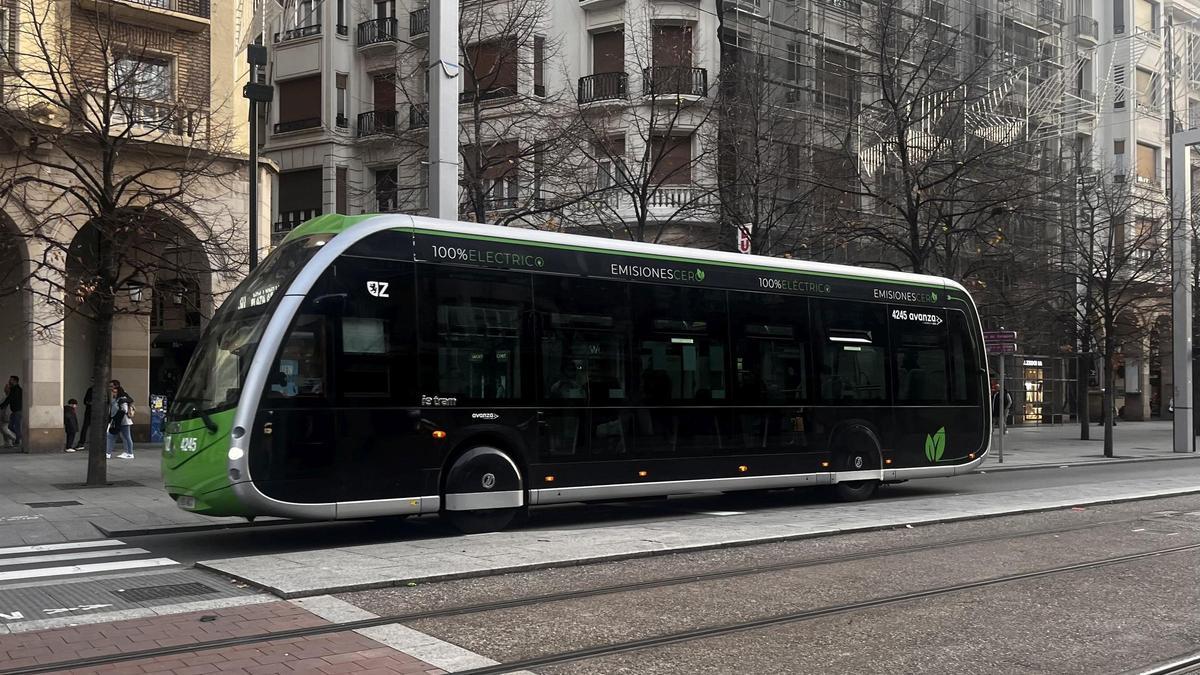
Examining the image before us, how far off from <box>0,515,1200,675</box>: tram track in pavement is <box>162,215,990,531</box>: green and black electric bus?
311cm

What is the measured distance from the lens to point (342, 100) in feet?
125

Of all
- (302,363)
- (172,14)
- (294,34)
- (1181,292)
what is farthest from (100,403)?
(1181,292)

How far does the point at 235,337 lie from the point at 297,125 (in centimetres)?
2954

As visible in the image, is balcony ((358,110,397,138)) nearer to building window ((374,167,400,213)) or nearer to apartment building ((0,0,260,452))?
building window ((374,167,400,213))

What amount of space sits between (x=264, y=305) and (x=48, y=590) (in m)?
3.24

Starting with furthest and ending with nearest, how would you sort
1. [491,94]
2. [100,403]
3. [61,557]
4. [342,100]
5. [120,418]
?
[342,100] < [491,94] < [120,418] < [100,403] < [61,557]

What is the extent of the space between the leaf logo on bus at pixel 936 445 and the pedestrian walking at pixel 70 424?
17998 millimetres

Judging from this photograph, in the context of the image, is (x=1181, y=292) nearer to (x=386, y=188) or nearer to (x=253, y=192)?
(x=386, y=188)

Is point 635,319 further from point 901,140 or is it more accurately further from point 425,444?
point 901,140

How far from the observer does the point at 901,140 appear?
73.9 ft

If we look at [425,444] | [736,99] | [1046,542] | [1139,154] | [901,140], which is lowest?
[1046,542]

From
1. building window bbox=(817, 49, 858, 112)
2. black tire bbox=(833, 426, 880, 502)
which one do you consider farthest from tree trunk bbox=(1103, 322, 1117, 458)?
black tire bbox=(833, 426, 880, 502)

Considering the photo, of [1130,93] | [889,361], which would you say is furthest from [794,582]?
[1130,93]

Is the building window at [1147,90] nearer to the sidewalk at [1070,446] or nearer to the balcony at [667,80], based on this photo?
the sidewalk at [1070,446]
